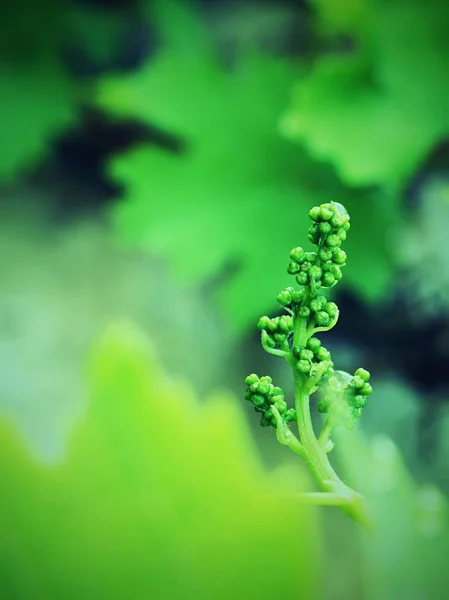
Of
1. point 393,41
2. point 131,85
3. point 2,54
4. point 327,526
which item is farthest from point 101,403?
point 2,54

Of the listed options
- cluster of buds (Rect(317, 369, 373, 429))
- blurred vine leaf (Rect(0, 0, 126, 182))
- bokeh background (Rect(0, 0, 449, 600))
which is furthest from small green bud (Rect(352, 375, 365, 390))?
blurred vine leaf (Rect(0, 0, 126, 182))

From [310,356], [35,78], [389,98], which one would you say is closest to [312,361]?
[310,356]

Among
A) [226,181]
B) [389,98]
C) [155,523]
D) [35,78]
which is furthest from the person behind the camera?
[35,78]

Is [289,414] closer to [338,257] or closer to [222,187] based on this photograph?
[338,257]

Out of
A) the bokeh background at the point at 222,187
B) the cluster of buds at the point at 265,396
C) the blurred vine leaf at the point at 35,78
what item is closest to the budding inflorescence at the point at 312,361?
the cluster of buds at the point at 265,396

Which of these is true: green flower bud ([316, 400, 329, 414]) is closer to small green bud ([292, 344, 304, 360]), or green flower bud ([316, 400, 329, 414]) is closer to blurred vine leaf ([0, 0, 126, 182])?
small green bud ([292, 344, 304, 360])

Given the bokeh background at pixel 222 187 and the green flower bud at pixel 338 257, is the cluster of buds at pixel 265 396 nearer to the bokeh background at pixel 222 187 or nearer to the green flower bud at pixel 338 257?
the green flower bud at pixel 338 257

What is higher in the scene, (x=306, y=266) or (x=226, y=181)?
(x=226, y=181)
